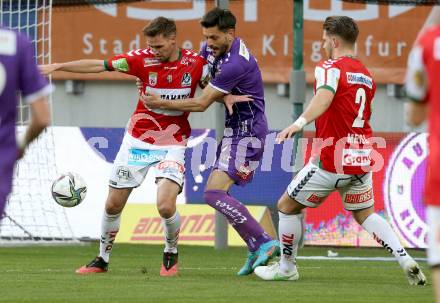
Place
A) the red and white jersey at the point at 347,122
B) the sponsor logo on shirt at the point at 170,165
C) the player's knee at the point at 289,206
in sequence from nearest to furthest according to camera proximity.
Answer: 1. the red and white jersey at the point at 347,122
2. the player's knee at the point at 289,206
3. the sponsor logo on shirt at the point at 170,165

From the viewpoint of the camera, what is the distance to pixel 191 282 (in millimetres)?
9523

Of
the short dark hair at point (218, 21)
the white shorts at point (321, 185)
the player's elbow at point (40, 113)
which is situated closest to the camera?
the player's elbow at point (40, 113)

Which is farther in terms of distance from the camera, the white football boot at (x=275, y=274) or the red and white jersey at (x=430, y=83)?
the white football boot at (x=275, y=274)

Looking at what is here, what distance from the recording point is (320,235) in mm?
14805

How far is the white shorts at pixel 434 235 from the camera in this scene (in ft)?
17.9

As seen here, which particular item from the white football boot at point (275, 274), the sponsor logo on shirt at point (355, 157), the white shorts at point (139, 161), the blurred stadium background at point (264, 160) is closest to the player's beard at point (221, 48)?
the white shorts at point (139, 161)

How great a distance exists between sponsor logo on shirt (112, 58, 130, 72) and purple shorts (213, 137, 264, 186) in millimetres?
1122

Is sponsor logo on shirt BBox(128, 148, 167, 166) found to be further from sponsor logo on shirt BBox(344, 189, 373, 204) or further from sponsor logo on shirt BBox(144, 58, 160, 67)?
sponsor logo on shirt BBox(344, 189, 373, 204)

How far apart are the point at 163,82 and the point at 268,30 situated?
34.8 ft

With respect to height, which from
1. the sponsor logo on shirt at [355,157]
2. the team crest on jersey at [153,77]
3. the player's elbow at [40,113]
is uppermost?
the player's elbow at [40,113]

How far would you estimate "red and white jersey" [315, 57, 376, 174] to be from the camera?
9.37 m

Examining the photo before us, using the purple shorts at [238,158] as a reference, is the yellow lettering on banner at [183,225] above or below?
below

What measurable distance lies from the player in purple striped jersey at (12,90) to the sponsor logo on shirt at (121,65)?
14.5ft

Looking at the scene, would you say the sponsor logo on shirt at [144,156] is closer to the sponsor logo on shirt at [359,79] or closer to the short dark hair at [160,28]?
the short dark hair at [160,28]
